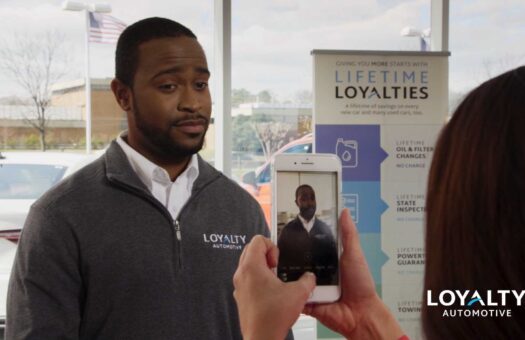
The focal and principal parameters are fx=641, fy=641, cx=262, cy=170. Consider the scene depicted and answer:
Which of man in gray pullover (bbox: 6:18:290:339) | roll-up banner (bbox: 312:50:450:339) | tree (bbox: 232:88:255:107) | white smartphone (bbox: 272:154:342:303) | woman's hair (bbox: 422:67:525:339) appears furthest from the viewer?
tree (bbox: 232:88:255:107)

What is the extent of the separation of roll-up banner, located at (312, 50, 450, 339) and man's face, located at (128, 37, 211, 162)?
1.76 m

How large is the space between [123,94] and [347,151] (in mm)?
1879

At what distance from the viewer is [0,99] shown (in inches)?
145

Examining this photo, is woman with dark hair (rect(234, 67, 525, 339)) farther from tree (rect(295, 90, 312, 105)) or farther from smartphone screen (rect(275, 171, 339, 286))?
tree (rect(295, 90, 312, 105))

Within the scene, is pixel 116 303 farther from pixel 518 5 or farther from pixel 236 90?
pixel 518 5

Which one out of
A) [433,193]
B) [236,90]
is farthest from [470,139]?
[236,90]

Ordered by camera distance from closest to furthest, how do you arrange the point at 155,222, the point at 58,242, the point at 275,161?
the point at 275,161 < the point at 58,242 < the point at 155,222

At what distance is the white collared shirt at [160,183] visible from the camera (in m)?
1.60

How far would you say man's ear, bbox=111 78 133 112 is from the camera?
5.41ft

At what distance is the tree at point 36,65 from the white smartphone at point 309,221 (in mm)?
2816

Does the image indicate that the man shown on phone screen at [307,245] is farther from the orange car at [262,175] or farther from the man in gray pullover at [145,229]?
the orange car at [262,175]

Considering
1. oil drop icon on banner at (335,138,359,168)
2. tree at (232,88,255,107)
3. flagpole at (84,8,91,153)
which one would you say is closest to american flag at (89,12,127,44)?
flagpole at (84,8,91,153)

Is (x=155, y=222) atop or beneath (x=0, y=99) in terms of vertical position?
beneath

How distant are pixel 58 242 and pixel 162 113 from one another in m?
0.41
